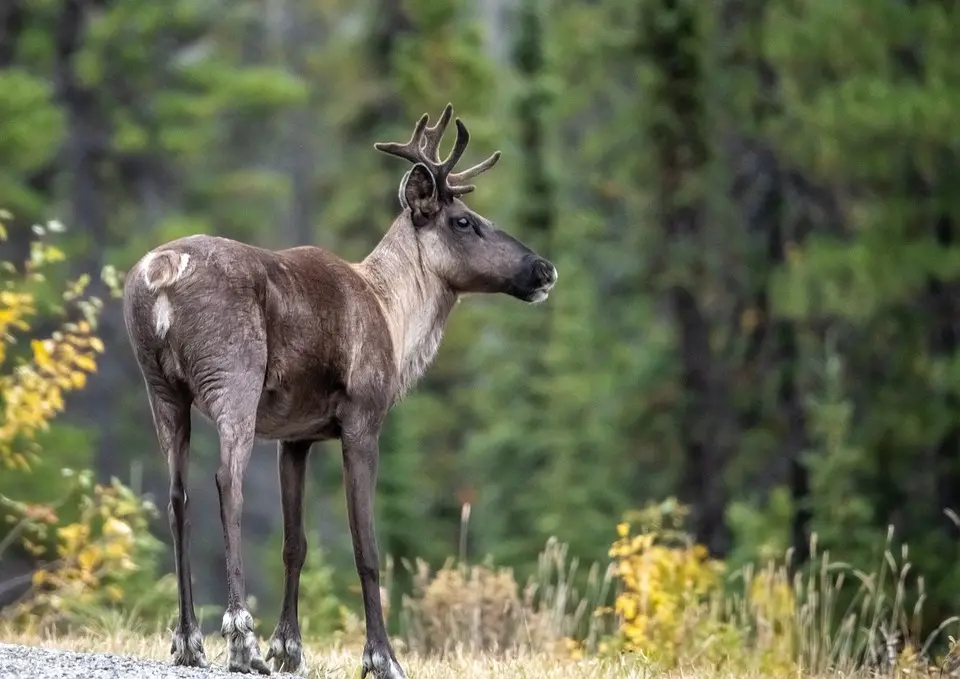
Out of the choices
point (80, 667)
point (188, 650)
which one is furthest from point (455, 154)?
point (80, 667)

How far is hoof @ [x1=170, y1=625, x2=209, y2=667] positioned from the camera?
8.29m

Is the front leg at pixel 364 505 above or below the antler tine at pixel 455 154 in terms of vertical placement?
below

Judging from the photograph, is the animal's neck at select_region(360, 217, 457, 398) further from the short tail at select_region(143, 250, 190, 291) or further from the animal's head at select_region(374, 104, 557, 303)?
the short tail at select_region(143, 250, 190, 291)

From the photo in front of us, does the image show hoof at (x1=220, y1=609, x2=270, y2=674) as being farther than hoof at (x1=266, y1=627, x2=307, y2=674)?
No

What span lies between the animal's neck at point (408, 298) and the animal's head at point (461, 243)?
0.07 m

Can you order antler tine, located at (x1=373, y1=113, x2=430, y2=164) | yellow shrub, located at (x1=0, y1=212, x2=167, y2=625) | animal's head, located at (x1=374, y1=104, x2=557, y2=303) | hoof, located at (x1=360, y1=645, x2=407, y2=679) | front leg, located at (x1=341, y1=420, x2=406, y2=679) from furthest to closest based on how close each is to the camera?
yellow shrub, located at (x1=0, y1=212, x2=167, y2=625) < animal's head, located at (x1=374, y1=104, x2=557, y2=303) < antler tine, located at (x1=373, y1=113, x2=430, y2=164) < front leg, located at (x1=341, y1=420, x2=406, y2=679) < hoof, located at (x1=360, y1=645, x2=407, y2=679)

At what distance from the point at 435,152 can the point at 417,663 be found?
2.92 m

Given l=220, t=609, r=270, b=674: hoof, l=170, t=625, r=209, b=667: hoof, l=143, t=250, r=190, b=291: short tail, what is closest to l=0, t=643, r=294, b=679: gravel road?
l=220, t=609, r=270, b=674: hoof

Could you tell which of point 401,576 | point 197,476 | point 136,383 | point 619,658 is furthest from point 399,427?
point 619,658

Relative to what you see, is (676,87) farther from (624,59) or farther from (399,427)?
(399,427)

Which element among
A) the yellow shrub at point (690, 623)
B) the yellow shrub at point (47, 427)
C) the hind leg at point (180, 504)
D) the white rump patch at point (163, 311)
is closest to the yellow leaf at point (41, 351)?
the yellow shrub at point (47, 427)

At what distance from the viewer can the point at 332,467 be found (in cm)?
3200

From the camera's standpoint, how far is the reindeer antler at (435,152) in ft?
31.2

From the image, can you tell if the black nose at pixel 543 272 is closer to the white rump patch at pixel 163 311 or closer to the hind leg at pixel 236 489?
the hind leg at pixel 236 489
